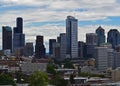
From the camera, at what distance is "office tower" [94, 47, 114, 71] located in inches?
7441

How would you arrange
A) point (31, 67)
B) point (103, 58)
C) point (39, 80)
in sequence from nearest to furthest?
point (39, 80)
point (31, 67)
point (103, 58)

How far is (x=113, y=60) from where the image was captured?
200 meters

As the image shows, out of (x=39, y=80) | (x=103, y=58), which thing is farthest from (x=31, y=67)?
(x=39, y=80)

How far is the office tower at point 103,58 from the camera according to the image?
18900 centimetres

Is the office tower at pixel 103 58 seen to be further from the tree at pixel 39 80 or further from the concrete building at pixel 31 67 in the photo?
the tree at pixel 39 80

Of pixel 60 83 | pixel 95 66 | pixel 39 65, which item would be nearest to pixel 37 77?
pixel 60 83

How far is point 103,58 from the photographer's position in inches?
7446

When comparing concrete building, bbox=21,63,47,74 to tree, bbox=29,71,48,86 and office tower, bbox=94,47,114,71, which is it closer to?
office tower, bbox=94,47,114,71

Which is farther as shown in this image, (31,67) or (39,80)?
(31,67)

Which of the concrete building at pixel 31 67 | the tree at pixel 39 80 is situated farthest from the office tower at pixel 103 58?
the tree at pixel 39 80

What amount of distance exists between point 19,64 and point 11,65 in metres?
3.84

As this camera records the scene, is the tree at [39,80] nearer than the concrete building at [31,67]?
Yes

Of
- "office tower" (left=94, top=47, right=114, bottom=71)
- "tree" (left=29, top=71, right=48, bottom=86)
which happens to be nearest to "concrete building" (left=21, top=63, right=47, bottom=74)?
"office tower" (left=94, top=47, right=114, bottom=71)

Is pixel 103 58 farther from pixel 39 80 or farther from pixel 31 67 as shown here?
pixel 39 80
